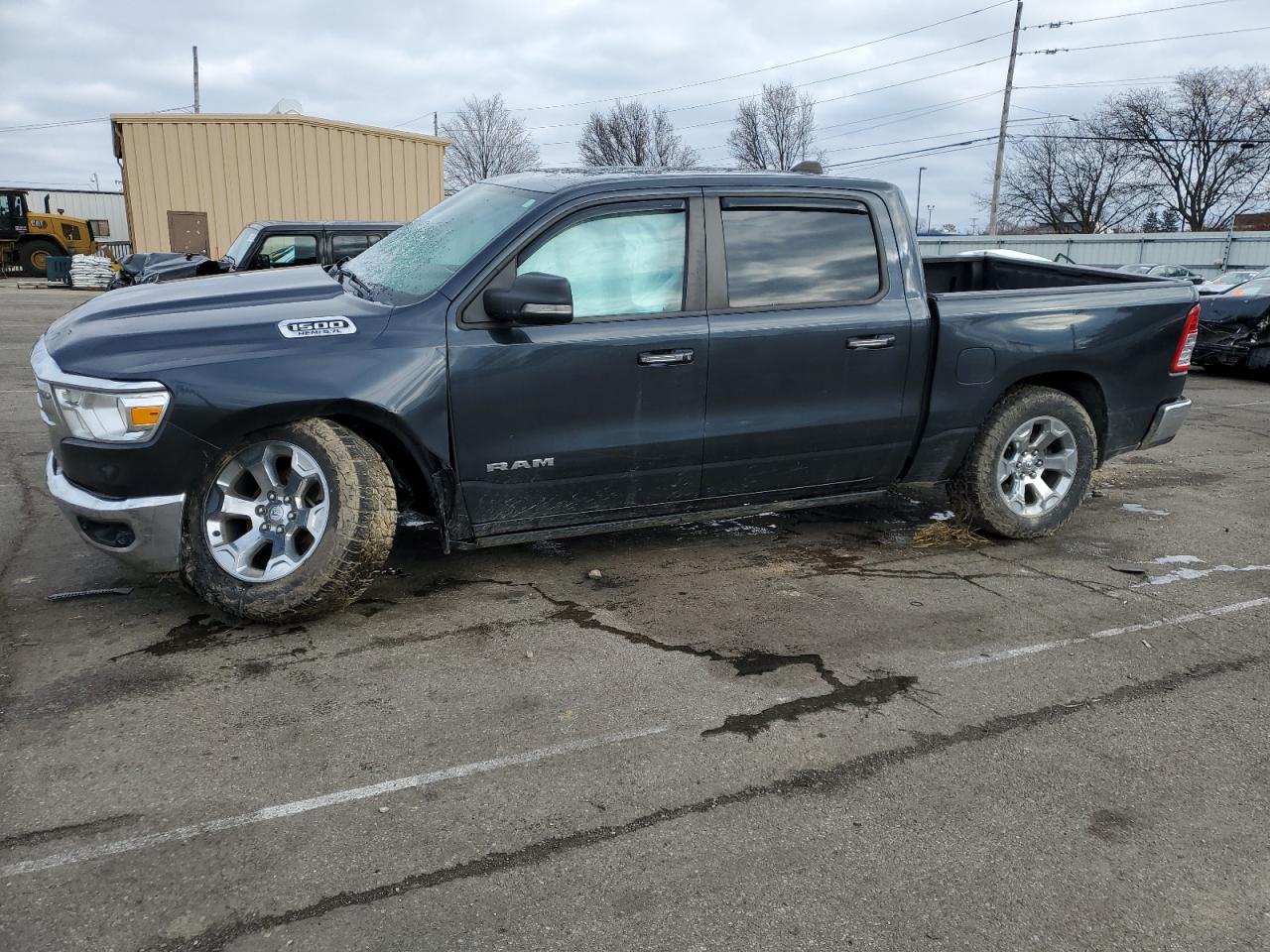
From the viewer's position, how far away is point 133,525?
3527 millimetres

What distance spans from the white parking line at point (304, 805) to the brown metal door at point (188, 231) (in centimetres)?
2408

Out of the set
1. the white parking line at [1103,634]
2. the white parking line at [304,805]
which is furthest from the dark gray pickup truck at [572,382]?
the white parking line at [304,805]

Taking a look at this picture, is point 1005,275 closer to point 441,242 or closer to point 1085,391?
point 1085,391

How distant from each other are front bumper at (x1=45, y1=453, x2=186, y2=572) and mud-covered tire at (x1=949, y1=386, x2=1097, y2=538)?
3735 millimetres

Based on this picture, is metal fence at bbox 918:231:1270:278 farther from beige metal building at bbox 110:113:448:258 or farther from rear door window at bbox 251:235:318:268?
rear door window at bbox 251:235:318:268

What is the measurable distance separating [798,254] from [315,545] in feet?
8.26

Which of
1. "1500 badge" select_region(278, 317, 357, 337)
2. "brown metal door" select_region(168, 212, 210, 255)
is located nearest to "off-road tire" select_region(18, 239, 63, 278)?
"brown metal door" select_region(168, 212, 210, 255)

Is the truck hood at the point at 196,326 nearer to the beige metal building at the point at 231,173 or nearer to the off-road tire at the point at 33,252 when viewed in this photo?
the beige metal building at the point at 231,173

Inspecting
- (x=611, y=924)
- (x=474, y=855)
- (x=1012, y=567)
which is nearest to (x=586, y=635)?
(x=474, y=855)

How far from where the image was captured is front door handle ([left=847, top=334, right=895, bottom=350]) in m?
4.52

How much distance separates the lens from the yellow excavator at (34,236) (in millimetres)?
32500

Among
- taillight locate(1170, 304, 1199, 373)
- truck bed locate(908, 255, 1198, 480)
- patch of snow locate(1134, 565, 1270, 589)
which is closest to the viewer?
patch of snow locate(1134, 565, 1270, 589)

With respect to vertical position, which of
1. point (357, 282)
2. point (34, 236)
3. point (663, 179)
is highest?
point (34, 236)

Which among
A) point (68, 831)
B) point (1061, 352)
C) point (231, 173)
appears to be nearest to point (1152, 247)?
point (231, 173)
